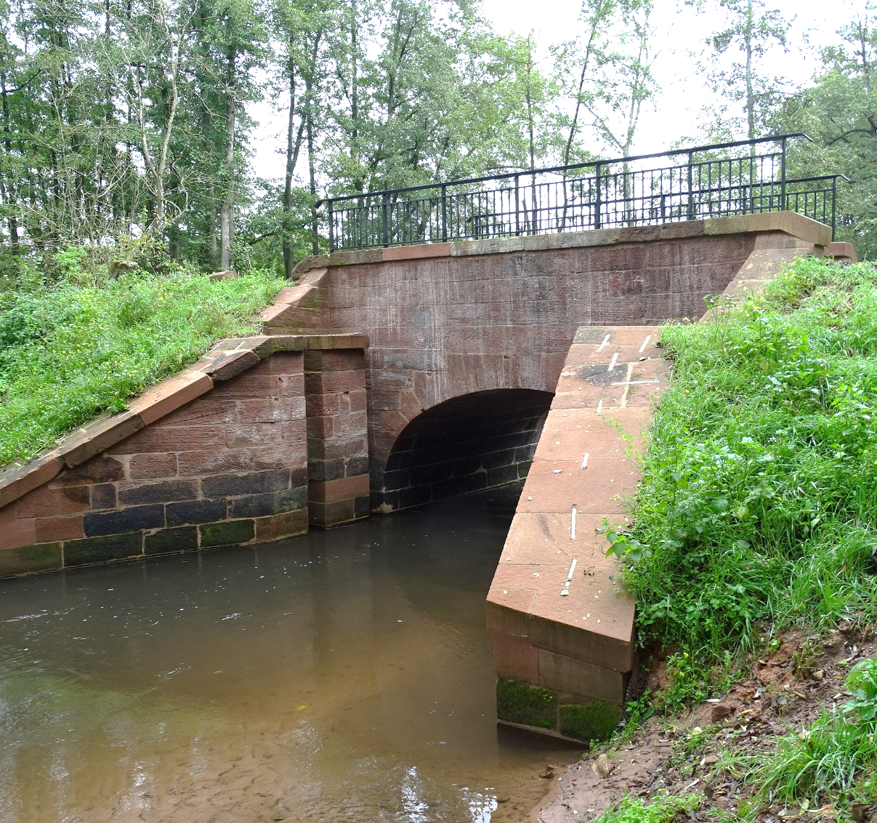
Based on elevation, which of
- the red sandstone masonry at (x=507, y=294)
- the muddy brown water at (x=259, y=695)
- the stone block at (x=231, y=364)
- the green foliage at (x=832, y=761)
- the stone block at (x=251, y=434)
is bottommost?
the muddy brown water at (x=259, y=695)

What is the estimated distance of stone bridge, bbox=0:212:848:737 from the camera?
7.55m

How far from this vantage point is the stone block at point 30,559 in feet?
24.5

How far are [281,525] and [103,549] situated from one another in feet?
6.35

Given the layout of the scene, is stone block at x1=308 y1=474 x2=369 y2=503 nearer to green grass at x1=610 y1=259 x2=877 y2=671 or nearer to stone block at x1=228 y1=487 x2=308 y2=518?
stone block at x1=228 y1=487 x2=308 y2=518

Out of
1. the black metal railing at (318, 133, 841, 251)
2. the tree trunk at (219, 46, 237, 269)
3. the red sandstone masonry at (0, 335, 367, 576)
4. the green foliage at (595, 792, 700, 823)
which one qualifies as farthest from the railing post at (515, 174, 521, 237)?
the tree trunk at (219, 46, 237, 269)

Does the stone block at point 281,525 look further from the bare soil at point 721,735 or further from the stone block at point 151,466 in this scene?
the bare soil at point 721,735

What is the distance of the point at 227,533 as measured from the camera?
8680 mm

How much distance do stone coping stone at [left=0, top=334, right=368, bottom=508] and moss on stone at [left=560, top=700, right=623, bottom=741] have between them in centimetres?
573

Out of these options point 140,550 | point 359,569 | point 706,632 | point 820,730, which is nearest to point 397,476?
point 359,569

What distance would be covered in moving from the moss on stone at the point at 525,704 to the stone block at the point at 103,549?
5.32 metres

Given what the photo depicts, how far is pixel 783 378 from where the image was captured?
452 cm

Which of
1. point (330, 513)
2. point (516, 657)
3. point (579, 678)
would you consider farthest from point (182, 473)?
point (579, 678)

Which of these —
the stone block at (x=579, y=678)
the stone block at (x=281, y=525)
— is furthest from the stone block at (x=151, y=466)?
Answer: the stone block at (x=579, y=678)

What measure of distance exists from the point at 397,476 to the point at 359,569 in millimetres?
2786
